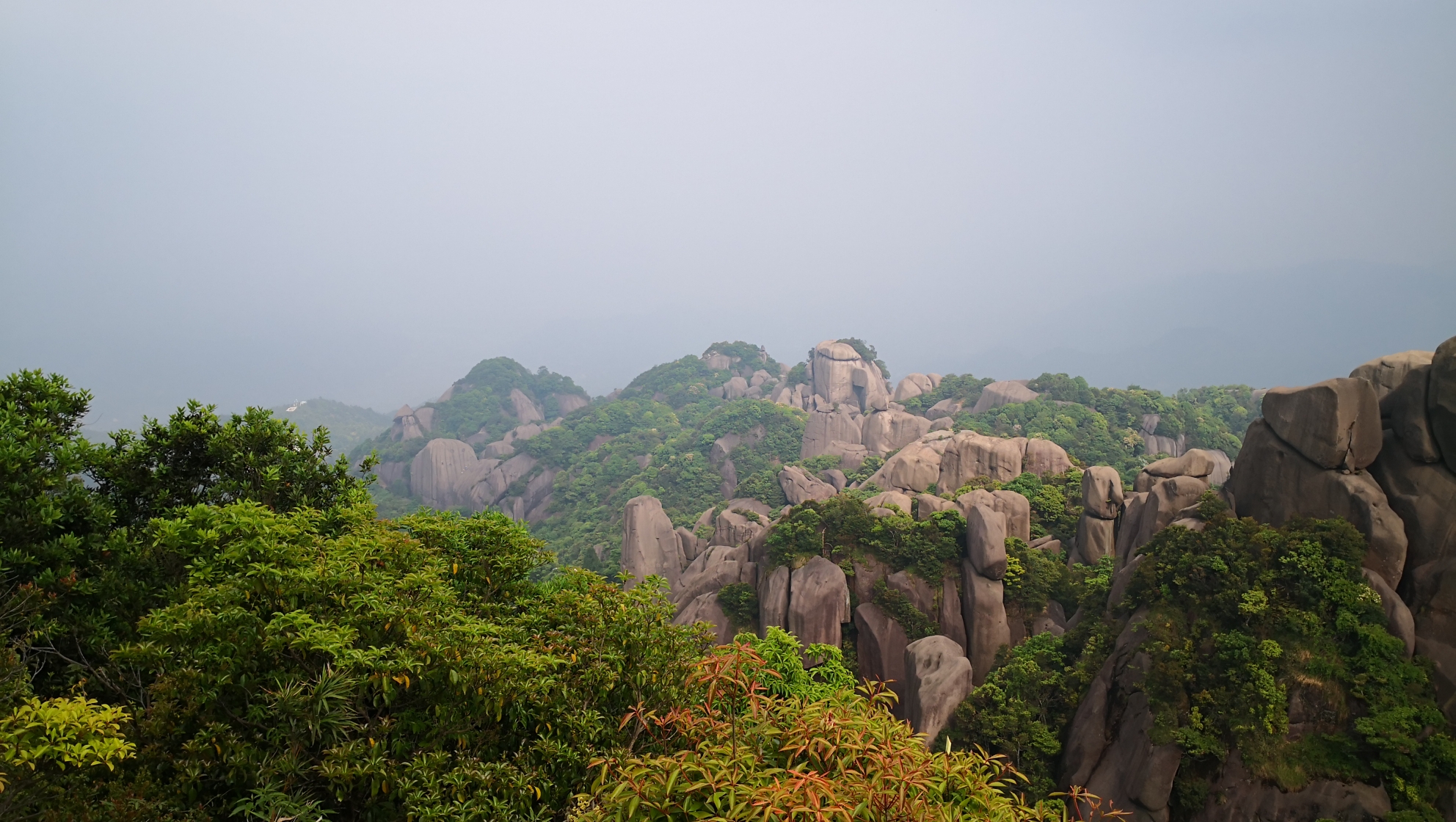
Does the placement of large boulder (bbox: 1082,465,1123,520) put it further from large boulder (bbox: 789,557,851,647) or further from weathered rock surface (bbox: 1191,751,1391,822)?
weathered rock surface (bbox: 1191,751,1391,822)

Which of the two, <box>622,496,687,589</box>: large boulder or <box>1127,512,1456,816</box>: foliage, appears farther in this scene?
<box>622,496,687,589</box>: large boulder

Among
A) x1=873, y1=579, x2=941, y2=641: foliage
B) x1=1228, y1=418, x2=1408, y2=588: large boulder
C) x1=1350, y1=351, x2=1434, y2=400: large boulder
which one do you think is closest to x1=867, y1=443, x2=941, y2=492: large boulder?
x1=873, y1=579, x2=941, y2=641: foliage

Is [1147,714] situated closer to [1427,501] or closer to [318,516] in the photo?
[1427,501]

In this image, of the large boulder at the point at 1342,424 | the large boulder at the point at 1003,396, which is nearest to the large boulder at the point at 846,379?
the large boulder at the point at 1003,396

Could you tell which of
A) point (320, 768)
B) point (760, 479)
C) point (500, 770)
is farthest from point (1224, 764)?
point (760, 479)

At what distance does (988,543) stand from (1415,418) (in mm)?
9471

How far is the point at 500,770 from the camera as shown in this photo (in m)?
5.14

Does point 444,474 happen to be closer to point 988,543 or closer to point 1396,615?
point 988,543

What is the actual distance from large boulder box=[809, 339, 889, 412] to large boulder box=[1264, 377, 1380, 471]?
142 feet

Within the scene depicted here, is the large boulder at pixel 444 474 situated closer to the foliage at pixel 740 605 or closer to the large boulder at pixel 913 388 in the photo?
the large boulder at pixel 913 388

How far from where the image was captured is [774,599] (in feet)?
66.7

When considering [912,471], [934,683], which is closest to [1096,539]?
[934,683]

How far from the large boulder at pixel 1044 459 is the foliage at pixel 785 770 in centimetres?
2424

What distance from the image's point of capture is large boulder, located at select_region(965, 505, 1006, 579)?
1928 cm
